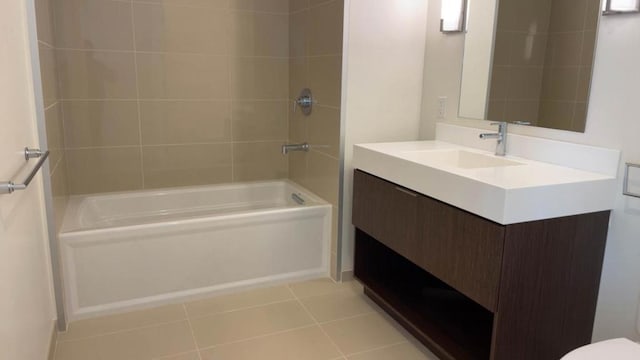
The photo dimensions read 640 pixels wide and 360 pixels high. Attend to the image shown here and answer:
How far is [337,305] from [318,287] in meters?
0.23

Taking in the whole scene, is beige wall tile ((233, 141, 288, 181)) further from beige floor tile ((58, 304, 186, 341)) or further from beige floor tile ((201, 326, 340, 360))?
beige floor tile ((201, 326, 340, 360))

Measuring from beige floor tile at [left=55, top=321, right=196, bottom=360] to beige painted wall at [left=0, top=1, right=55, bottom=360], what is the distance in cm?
13

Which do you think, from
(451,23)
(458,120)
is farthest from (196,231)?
(451,23)

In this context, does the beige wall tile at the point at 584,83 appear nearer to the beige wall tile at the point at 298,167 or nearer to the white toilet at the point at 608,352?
the white toilet at the point at 608,352

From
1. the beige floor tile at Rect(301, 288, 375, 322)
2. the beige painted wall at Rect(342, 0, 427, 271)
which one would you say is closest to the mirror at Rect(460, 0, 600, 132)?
the beige painted wall at Rect(342, 0, 427, 271)

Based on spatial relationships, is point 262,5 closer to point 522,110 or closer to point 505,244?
point 522,110

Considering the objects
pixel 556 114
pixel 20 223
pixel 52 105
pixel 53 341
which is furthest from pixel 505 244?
pixel 52 105

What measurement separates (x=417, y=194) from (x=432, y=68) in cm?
98

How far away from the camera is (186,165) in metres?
3.19

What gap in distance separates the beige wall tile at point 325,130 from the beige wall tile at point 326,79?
2.2 inches

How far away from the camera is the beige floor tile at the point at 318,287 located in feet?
8.71

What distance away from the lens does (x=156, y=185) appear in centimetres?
313

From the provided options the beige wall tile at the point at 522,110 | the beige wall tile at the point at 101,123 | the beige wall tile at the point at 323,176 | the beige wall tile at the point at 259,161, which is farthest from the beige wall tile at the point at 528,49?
the beige wall tile at the point at 101,123

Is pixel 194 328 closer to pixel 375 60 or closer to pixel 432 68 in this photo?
pixel 375 60
